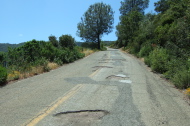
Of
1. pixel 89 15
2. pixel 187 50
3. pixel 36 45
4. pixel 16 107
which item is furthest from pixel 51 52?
pixel 89 15

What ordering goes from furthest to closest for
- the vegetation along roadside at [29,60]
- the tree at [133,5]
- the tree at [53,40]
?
1. the tree at [133,5]
2. the tree at [53,40]
3. the vegetation along roadside at [29,60]

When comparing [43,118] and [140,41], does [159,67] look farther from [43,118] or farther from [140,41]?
[140,41]

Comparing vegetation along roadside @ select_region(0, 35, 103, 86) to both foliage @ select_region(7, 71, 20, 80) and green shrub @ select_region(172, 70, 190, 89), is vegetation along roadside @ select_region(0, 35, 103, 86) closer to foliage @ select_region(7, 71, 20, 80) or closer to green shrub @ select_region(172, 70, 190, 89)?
foliage @ select_region(7, 71, 20, 80)

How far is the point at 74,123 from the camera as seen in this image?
455 centimetres

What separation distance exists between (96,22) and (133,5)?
21.2 meters

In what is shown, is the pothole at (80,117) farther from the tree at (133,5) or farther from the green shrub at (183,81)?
the tree at (133,5)

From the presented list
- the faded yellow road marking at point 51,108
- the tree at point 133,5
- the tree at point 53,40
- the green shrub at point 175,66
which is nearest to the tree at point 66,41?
the tree at point 53,40

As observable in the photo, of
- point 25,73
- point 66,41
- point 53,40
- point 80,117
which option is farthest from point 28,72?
point 53,40

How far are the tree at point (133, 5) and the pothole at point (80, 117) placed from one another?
68691mm

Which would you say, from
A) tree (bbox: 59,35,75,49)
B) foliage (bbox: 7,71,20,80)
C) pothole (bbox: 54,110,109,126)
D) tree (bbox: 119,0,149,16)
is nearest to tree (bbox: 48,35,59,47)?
tree (bbox: 59,35,75,49)

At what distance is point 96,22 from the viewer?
58.4 metres

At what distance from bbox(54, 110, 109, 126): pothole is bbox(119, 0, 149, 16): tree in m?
68.7

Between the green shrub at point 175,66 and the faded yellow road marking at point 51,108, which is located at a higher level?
the green shrub at point 175,66

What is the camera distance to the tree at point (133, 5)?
233ft
